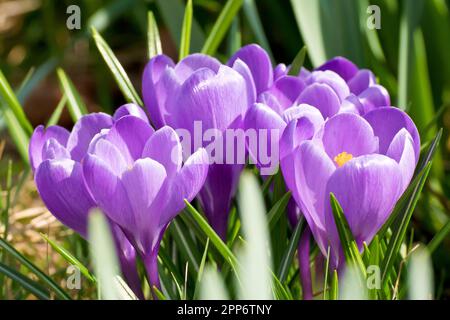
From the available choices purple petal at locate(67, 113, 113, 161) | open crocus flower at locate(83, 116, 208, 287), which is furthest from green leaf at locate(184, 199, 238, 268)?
purple petal at locate(67, 113, 113, 161)

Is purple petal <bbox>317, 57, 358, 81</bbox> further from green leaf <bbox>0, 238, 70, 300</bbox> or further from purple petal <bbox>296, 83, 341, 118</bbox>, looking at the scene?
green leaf <bbox>0, 238, 70, 300</bbox>

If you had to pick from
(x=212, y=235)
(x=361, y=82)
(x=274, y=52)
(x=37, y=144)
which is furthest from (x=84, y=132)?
(x=274, y=52)

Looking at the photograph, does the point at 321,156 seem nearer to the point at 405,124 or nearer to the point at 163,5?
the point at 405,124

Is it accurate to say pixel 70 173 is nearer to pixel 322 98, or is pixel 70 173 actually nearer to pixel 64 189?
pixel 64 189

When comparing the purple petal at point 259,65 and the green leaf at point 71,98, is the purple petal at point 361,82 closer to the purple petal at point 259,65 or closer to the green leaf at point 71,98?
the purple petal at point 259,65

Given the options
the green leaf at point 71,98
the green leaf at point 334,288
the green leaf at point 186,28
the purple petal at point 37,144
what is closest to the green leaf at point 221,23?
the green leaf at point 186,28

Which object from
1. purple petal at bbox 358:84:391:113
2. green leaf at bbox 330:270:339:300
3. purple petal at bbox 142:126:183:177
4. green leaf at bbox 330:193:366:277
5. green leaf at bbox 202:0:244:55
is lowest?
green leaf at bbox 330:270:339:300

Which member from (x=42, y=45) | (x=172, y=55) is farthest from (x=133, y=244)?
(x=42, y=45)
